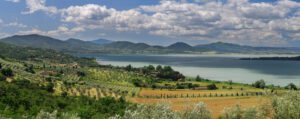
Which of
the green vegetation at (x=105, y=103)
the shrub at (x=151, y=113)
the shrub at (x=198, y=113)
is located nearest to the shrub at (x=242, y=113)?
the green vegetation at (x=105, y=103)

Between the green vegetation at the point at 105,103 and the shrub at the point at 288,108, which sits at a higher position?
the shrub at the point at 288,108

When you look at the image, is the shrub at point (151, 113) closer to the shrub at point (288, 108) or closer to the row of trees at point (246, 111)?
the row of trees at point (246, 111)

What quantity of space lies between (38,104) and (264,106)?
4948cm

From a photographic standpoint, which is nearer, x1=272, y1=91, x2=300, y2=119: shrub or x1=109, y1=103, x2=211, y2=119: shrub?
x1=109, y1=103, x2=211, y2=119: shrub

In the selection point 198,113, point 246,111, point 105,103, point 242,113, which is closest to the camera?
point 198,113

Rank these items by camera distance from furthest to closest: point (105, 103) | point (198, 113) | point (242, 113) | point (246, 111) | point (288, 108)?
point (105, 103), point (242, 113), point (246, 111), point (198, 113), point (288, 108)

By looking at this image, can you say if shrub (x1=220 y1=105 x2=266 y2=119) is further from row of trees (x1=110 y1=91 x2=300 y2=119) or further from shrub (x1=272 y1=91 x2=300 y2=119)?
shrub (x1=272 y1=91 x2=300 y2=119)

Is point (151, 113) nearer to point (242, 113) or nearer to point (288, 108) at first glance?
point (288, 108)

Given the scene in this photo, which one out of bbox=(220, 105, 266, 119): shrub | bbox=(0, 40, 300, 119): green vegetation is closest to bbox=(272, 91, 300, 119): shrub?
bbox=(0, 40, 300, 119): green vegetation

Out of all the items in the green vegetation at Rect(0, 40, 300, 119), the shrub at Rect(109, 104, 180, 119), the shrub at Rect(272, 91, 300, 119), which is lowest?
the green vegetation at Rect(0, 40, 300, 119)

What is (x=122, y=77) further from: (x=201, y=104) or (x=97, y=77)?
(x=201, y=104)

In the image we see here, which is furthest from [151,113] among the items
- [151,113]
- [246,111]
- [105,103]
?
[105,103]

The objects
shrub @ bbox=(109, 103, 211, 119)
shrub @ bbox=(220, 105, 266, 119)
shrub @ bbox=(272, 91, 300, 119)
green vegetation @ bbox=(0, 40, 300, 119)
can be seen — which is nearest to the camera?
shrub @ bbox=(109, 103, 211, 119)

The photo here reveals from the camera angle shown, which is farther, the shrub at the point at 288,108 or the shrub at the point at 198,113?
the shrub at the point at 198,113
